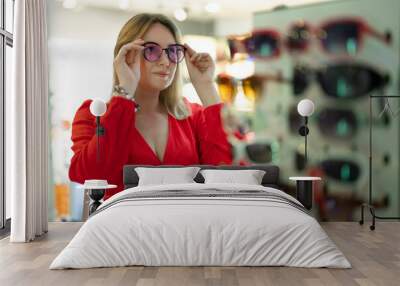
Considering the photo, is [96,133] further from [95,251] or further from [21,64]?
[95,251]

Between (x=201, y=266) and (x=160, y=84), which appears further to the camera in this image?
(x=160, y=84)

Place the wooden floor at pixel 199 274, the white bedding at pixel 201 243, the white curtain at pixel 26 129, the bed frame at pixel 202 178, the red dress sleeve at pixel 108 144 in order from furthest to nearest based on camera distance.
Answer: the red dress sleeve at pixel 108 144 → the bed frame at pixel 202 178 → the white curtain at pixel 26 129 → the white bedding at pixel 201 243 → the wooden floor at pixel 199 274

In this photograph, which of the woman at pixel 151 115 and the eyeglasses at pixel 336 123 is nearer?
the woman at pixel 151 115

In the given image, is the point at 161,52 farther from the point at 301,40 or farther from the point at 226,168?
the point at 301,40

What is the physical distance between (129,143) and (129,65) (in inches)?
37.7

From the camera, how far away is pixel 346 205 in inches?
292

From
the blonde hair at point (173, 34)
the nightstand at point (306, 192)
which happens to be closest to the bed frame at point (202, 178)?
the nightstand at point (306, 192)

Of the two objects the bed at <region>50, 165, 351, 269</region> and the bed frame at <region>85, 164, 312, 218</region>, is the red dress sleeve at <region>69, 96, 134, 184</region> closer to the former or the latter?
the bed frame at <region>85, 164, 312, 218</region>

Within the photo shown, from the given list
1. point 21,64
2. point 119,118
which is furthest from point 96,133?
point 21,64

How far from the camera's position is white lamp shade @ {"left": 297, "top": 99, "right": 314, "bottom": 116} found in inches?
277

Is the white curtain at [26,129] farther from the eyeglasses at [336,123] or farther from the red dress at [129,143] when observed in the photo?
the eyeglasses at [336,123]

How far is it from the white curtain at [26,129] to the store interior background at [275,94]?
103cm

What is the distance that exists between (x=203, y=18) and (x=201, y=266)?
149 inches

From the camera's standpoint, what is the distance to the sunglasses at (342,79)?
7398 millimetres
